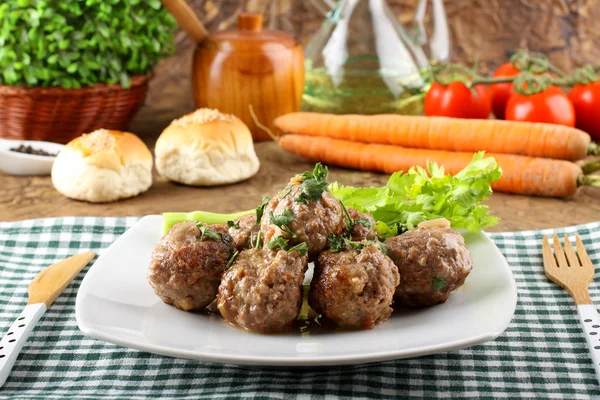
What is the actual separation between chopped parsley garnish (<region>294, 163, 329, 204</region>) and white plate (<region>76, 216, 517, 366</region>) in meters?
0.32

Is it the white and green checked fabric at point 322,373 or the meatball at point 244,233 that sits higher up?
the meatball at point 244,233

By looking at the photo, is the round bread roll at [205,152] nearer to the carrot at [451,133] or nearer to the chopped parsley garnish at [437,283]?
the carrot at [451,133]

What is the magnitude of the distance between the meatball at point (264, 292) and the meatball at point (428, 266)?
0.86ft

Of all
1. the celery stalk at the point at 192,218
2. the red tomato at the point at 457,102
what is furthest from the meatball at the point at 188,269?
the red tomato at the point at 457,102

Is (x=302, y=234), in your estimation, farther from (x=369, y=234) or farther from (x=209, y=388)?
(x=209, y=388)

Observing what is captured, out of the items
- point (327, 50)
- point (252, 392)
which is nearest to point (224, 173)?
point (327, 50)

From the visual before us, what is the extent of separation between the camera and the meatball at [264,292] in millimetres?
1636

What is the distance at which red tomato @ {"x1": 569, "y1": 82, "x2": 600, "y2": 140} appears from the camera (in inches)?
159

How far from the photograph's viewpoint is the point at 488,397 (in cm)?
160

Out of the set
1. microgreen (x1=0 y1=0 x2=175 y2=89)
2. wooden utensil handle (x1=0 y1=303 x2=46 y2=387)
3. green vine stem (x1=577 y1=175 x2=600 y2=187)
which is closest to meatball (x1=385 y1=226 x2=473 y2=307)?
wooden utensil handle (x1=0 y1=303 x2=46 y2=387)

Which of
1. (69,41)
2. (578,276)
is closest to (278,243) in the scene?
(578,276)

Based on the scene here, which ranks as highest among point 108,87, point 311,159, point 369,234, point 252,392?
point 369,234

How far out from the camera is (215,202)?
3.35m

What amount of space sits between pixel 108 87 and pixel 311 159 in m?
1.11
